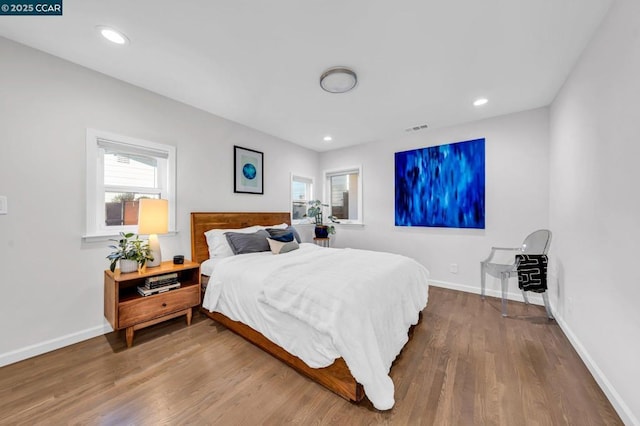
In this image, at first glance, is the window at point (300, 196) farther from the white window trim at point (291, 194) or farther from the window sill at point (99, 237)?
the window sill at point (99, 237)

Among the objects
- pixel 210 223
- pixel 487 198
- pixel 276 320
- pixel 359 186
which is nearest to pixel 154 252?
pixel 210 223

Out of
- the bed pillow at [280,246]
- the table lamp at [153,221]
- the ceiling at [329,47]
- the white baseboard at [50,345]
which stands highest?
the ceiling at [329,47]

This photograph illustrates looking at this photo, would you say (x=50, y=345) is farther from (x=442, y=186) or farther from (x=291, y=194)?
(x=442, y=186)

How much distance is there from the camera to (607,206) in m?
1.64

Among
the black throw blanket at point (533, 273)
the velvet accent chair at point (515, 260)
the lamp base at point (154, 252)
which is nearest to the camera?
the lamp base at point (154, 252)

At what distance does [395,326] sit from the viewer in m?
1.88

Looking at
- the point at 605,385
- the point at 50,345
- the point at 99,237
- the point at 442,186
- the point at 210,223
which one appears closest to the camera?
the point at 605,385

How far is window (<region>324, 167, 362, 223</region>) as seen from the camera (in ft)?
15.3

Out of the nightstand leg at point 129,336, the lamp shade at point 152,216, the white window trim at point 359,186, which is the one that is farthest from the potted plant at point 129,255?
the white window trim at point 359,186

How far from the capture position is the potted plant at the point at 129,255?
2223 mm

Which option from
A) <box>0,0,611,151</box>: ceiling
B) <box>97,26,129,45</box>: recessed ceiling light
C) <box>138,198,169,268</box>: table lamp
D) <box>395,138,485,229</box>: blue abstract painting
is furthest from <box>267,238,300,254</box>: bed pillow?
<box>97,26,129,45</box>: recessed ceiling light

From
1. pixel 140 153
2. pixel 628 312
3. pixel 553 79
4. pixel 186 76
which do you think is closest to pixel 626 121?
pixel 628 312

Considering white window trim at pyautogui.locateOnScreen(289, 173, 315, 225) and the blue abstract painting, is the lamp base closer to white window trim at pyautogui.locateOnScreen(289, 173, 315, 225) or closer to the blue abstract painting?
white window trim at pyautogui.locateOnScreen(289, 173, 315, 225)

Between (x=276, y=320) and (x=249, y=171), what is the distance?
2536mm
